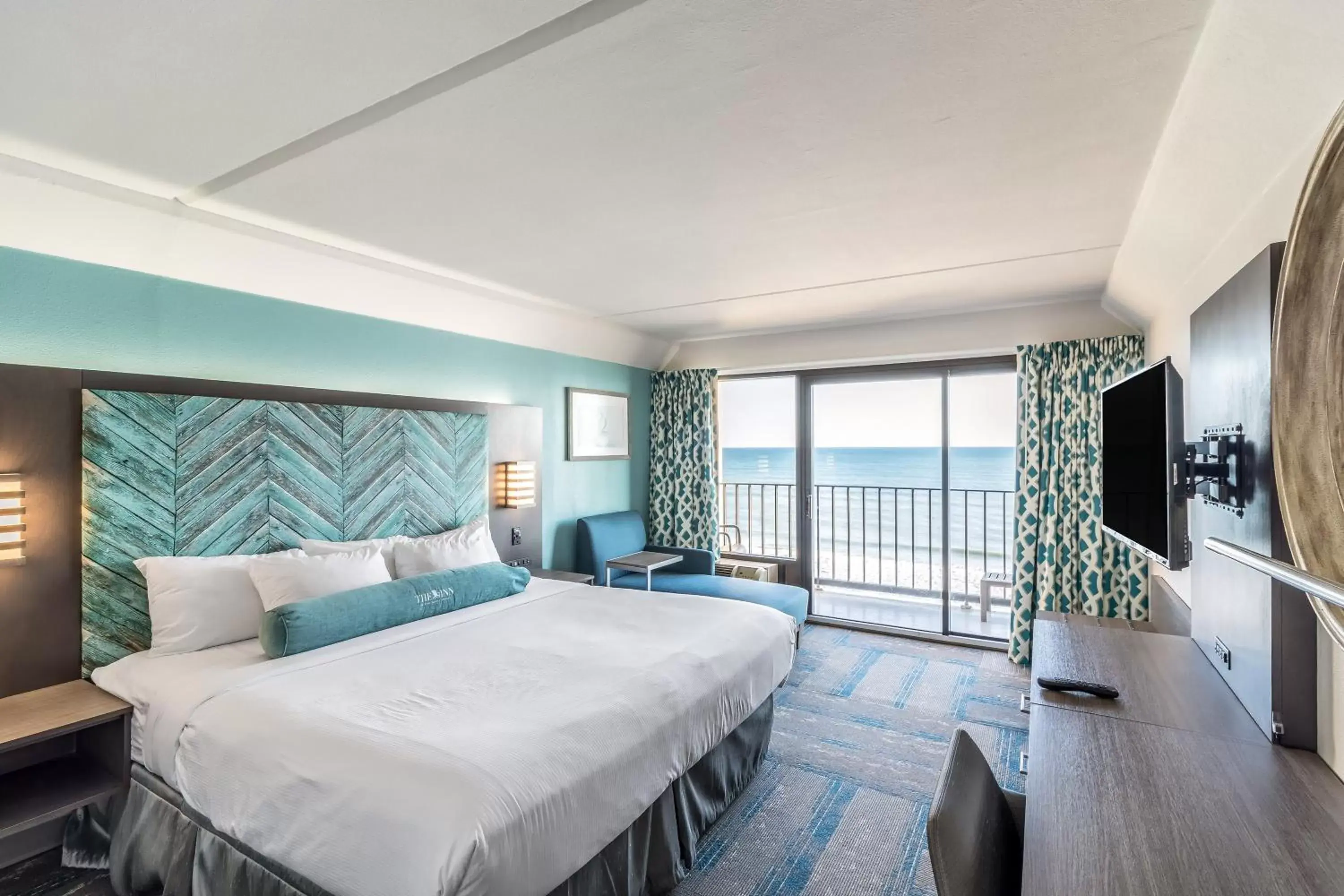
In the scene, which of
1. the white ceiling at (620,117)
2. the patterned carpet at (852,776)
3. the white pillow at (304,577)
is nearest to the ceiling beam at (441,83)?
the white ceiling at (620,117)

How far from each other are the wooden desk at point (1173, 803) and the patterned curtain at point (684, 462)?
4.11 m

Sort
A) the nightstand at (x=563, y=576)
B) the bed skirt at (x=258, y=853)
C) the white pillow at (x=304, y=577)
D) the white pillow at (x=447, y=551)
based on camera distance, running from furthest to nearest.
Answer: the nightstand at (x=563, y=576) → the white pillow at (x=447, y=551) → the white pillow at (x=304, y=577) → the bed skirt at (x=258, y=853)

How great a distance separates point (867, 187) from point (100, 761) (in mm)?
3593

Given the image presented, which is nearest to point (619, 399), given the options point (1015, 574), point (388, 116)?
point (1015, 574)

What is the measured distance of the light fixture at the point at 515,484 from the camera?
14.4 ft

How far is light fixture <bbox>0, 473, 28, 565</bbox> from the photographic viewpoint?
2.25 m

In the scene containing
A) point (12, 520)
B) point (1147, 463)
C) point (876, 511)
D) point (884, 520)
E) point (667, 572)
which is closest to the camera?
point (1147, 463)

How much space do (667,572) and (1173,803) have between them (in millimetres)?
4225

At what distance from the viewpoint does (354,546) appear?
329 cm

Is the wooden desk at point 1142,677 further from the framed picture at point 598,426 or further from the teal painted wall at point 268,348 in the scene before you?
the framed picture at point 598,426

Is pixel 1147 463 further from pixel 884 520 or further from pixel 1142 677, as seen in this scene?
pixel 884 520

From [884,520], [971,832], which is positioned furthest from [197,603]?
[884,520]

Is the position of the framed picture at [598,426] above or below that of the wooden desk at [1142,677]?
above

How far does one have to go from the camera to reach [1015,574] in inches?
176
